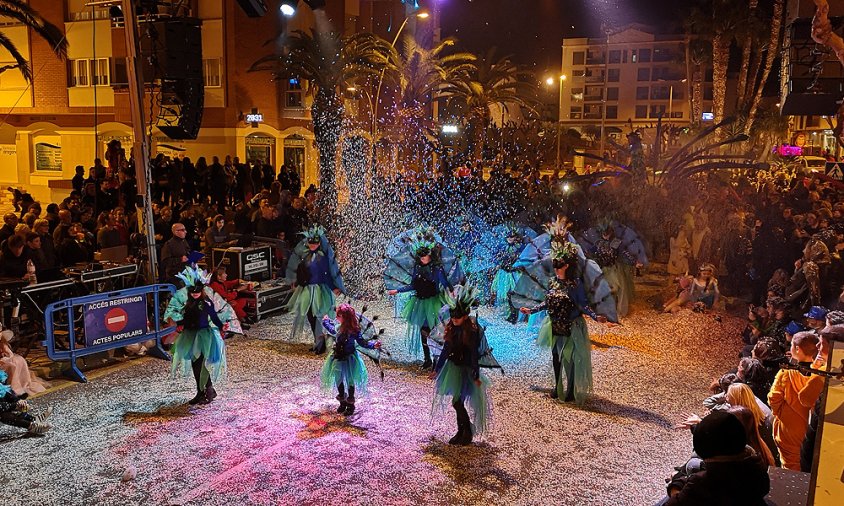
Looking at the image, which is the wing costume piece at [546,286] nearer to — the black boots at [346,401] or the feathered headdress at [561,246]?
the feathered headdress at [561,246]

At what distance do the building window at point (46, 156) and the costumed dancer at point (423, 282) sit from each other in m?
25.3

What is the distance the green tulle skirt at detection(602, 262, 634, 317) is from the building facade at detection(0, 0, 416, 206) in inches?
819

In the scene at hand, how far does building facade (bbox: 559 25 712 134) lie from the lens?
238 feet

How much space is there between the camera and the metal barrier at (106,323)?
31.0 ft

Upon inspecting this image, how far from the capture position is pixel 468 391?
7566 millimetres

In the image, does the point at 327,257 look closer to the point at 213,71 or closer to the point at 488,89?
the point at 488,89

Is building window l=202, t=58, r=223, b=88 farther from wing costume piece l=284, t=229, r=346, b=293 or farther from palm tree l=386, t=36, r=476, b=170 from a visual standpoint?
wing costume piece l=284, t=229, r=346, b=293

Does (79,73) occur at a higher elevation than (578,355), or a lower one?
higher

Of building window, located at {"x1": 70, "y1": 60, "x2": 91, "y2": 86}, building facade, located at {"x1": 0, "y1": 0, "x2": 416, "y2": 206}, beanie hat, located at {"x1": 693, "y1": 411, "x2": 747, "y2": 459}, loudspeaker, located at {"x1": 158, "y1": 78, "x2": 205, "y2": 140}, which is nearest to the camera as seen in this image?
beanie hat, located at {"x1": 693, "y1": 411, "x2": 747, "y2": 459}

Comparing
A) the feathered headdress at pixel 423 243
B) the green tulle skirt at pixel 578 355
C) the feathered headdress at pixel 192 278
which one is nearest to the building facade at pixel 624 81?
the feathered headdress at pixel 423 243

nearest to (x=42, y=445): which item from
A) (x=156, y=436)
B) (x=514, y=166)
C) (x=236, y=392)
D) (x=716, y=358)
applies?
(x=156, y=436)

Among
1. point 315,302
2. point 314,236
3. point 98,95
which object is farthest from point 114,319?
point 98,95

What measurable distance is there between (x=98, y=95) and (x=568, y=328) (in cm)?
2706

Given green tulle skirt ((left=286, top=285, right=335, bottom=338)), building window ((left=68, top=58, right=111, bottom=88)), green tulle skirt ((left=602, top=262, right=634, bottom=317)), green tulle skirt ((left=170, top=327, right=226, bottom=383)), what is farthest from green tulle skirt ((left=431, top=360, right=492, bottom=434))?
building window ((left=68, top=58, right=111, bottom=88))
